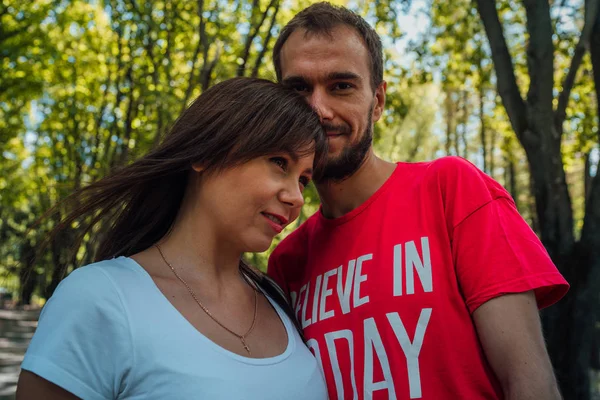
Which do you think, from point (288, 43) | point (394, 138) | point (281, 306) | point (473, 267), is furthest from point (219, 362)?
point (394, 138)

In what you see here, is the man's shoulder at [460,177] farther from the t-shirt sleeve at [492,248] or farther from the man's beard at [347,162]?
the man's beard at [347,162]

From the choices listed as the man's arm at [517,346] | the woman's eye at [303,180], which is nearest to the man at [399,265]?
the man's arm at [517,346]

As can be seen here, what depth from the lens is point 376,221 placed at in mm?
2650

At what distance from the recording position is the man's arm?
6.61 ft

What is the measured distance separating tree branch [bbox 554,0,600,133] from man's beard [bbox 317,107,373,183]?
3.48m

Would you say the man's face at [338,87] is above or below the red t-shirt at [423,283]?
above

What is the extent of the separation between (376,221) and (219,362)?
3.10ft

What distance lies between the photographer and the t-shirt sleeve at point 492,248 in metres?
2.14

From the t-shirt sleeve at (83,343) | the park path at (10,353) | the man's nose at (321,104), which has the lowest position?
the park path at (10,353)

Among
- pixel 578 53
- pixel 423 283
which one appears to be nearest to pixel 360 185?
pixel 423 283

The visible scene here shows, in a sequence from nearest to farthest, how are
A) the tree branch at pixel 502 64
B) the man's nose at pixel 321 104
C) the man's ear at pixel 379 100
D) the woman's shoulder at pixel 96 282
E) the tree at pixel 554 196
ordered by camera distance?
the woman's shoulder at pixel 96 282 < the man's nose at pixel 321 104 < the man's ear at pixel 379 100 < the tree at pixel 554 196 < the tree branch at pixel 502 64

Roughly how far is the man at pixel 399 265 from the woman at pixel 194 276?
0.70 feet

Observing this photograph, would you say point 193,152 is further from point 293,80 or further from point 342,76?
point 342,76

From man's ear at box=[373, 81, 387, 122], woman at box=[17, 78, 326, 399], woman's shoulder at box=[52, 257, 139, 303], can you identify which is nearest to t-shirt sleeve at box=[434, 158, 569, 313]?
woman at box=[17, 78, 326, 399]
